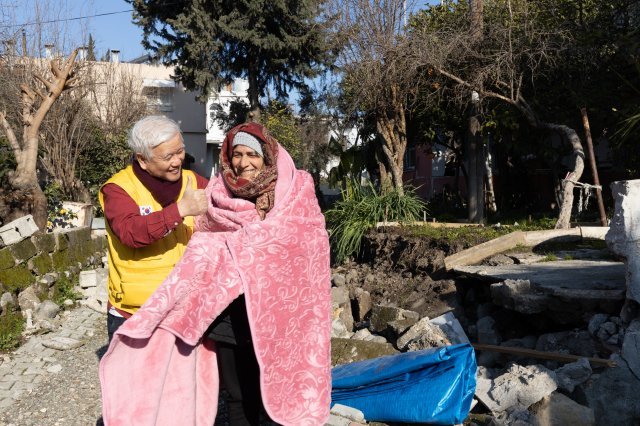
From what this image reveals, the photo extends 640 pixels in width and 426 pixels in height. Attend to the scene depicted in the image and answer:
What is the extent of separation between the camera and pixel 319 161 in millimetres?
35406

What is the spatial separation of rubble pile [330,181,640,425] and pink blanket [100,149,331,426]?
125 cm

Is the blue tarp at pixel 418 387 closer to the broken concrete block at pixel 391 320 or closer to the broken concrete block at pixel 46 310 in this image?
the broken concrete block at pixel 391 320

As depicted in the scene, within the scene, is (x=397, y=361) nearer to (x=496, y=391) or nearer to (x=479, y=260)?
(x=496, y=391)

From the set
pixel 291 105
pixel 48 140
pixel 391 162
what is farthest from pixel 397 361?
pixel 291 105

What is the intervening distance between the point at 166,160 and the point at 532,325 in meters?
4.24

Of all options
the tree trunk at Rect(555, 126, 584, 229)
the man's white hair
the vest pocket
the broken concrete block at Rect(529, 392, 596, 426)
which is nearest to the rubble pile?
the broken concrete block at Rect(529, 392, 596, 426)

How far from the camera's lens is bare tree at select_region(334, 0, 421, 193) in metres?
13.1

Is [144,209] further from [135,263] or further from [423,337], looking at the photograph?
[423,337]

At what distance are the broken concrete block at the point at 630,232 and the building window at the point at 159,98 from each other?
26521 mm

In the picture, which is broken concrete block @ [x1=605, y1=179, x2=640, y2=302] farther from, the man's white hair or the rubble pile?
the man's white hair

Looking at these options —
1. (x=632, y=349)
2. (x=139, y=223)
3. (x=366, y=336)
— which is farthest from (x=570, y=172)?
(x=139, y=223)

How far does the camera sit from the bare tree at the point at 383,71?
1305 cm

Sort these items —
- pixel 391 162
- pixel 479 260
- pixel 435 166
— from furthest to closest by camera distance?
pixel 435 166 → pixel 391 162 → pixel 479 260

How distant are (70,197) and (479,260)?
1166cm
